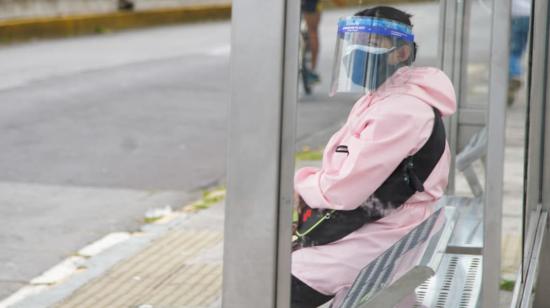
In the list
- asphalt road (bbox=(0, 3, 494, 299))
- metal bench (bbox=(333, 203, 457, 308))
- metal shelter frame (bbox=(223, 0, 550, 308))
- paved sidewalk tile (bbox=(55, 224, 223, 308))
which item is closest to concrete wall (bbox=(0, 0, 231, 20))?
asphalt road (bbox=(0, 3, 494, 299))

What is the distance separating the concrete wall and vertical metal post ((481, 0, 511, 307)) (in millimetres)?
16968

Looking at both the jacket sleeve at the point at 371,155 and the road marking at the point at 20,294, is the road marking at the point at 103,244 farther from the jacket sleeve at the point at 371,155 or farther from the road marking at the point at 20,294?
the jacket sleeve at the point at 371,155

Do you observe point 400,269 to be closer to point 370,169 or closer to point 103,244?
point 370,169

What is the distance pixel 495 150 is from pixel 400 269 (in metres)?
0.52

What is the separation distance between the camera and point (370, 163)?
3.23m

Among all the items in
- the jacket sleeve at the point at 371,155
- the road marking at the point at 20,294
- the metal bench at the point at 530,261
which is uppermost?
the jacket sleeve at the point at 371,155

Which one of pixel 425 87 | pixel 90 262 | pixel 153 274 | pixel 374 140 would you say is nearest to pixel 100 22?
pixel 90 262

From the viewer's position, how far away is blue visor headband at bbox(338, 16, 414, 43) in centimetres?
315

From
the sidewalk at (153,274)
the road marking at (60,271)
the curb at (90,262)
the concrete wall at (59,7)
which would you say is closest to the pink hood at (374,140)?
the sidewalk at (153,274)

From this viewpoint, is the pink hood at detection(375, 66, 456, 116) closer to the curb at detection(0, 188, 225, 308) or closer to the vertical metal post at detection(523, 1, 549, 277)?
the vertical metal post at detection(523, 1, 549, 277)

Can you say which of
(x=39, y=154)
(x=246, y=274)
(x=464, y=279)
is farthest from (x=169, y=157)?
(x=246, y=274)

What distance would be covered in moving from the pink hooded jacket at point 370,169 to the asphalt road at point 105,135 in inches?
5.8

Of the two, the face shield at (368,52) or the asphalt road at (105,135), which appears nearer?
the face shield at (368,52)

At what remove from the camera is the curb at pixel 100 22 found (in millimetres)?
18328
